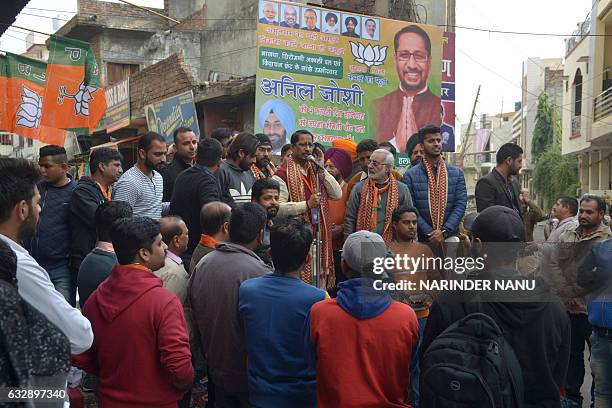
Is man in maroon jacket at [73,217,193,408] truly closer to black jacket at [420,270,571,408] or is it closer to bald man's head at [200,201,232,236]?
bald man's head at [200,201,232,236]

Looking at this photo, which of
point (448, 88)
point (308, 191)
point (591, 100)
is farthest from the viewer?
point (591, 100)

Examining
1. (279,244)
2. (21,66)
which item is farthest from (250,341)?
(21,66)

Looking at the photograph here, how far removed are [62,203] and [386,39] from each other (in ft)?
31.0

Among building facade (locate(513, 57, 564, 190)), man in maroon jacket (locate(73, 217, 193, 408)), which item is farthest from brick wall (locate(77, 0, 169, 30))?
building facade (locate(513, 57, 564, 190))

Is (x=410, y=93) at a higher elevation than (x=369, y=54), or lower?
lower

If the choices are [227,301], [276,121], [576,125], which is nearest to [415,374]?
[227,301]

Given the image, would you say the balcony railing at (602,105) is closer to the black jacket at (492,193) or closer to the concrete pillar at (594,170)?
the concrete pillar at (594,170)

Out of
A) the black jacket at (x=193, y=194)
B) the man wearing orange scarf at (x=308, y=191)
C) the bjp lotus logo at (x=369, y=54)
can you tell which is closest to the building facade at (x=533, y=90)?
the bjp lotus logo at (x=369, y=54)

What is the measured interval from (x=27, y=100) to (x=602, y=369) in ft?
24.3

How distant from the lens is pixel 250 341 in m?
2.92

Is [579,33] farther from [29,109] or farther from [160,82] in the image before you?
[29,109]

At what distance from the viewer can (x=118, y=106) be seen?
1845cm

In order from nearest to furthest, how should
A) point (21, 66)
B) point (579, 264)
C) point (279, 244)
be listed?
point (279, 244) < point (579, 264) < point (21, 66)

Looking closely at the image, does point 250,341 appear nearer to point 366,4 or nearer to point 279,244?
point 279,244
